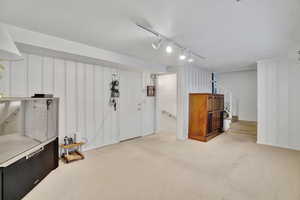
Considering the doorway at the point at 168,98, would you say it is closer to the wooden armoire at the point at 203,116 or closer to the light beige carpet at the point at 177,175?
the wooden armoire at the point at 203,116

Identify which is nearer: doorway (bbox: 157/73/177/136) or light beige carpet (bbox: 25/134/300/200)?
light beige carpet (bbox: 25/134/300/200)

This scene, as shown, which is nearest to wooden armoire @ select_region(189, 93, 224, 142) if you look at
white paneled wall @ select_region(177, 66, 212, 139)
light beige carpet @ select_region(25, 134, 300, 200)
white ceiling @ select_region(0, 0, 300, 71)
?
white paneled wall @ select_region(177, 66, 212, 139)

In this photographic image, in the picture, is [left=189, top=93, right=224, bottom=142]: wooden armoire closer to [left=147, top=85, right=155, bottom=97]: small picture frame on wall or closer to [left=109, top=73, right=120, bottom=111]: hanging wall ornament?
[left=147, top=85, right=155, bottom=97]: small picture frame on wall

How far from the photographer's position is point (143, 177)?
2.34 meters

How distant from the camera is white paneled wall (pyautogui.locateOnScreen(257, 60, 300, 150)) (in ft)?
12.1

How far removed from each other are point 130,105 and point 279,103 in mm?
4234

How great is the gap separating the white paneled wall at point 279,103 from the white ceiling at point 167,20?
1.23 metres

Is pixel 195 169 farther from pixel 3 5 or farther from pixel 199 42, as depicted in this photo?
pixel 3 5

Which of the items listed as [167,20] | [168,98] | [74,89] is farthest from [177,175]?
[168,98]

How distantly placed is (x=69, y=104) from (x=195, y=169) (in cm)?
305

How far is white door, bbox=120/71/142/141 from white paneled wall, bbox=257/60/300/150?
11.9ft

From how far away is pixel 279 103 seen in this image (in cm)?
386

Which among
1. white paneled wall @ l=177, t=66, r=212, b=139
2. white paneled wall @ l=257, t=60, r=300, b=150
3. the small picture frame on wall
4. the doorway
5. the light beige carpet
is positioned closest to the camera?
the light beige carpet

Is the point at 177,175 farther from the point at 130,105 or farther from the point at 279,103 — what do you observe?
the point at 279,103
